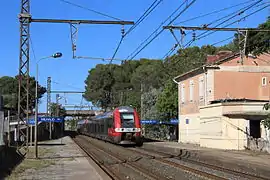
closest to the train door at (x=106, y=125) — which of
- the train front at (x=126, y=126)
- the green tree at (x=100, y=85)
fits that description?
the train front at (x=126, y=126)

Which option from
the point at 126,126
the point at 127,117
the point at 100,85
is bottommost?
the point at 126,126

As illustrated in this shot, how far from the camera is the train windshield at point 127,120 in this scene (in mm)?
39062

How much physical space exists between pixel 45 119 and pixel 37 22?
32023 mm

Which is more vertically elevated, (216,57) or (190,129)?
(216,57)

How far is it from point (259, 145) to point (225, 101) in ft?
17.4

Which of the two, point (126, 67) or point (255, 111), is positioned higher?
point (126, 67)

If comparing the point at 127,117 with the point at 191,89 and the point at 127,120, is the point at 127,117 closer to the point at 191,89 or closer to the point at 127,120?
the point at 127,120

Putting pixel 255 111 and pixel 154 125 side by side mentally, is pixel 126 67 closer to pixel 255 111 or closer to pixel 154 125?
pixel 154 125

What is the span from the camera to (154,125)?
65250mm

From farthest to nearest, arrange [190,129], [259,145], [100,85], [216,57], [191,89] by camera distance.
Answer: [100,85]
[216,57]
[191,89]
[190,129]
[259,145]

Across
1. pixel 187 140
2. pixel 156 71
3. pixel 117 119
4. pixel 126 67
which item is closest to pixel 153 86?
pixel 156 71

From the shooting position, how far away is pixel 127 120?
39375 mm

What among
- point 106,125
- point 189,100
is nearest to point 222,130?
point 189,100

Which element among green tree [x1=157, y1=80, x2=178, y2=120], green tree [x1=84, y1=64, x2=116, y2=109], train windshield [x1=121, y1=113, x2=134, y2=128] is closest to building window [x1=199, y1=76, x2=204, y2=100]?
train windshield [x1=121, y1=113, x2=134, y2=128]
